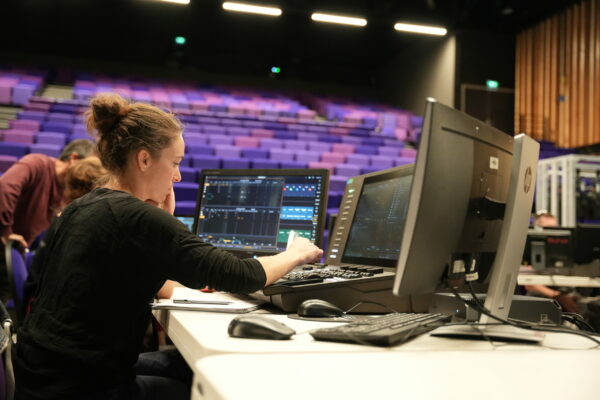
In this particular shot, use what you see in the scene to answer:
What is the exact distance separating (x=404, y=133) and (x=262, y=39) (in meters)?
3.98

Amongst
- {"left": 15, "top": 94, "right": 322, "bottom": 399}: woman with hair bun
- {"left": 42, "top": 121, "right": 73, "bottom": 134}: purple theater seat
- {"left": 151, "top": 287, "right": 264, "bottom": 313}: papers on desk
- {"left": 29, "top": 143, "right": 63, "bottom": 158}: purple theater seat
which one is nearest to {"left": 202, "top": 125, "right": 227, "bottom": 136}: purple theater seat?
{"left": 42, "top": 121, "right": 73, "bottom": 134}: purple theater seat

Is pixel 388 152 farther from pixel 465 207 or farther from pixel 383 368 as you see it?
pixel 383 368

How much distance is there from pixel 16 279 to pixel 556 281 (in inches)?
109

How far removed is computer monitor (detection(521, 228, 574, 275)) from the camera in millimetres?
3533

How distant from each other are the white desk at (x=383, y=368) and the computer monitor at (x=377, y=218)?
0.47m

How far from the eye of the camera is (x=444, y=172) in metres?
0.91

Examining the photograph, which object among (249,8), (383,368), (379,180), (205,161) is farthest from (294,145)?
(383,368)

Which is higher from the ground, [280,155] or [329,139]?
[329,139]

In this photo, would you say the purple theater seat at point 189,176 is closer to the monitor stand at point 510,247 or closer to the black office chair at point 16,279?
the black office chair at point 16,279

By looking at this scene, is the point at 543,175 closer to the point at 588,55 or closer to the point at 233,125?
the point at 588,55

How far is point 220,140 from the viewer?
282 inches

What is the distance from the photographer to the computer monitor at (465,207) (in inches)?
34.5

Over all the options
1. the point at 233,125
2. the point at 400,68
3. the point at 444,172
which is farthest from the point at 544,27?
the point at 444,172

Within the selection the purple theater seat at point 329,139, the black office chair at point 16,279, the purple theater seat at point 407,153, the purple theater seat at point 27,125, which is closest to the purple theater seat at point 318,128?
the purple theater seat at point 329,139
